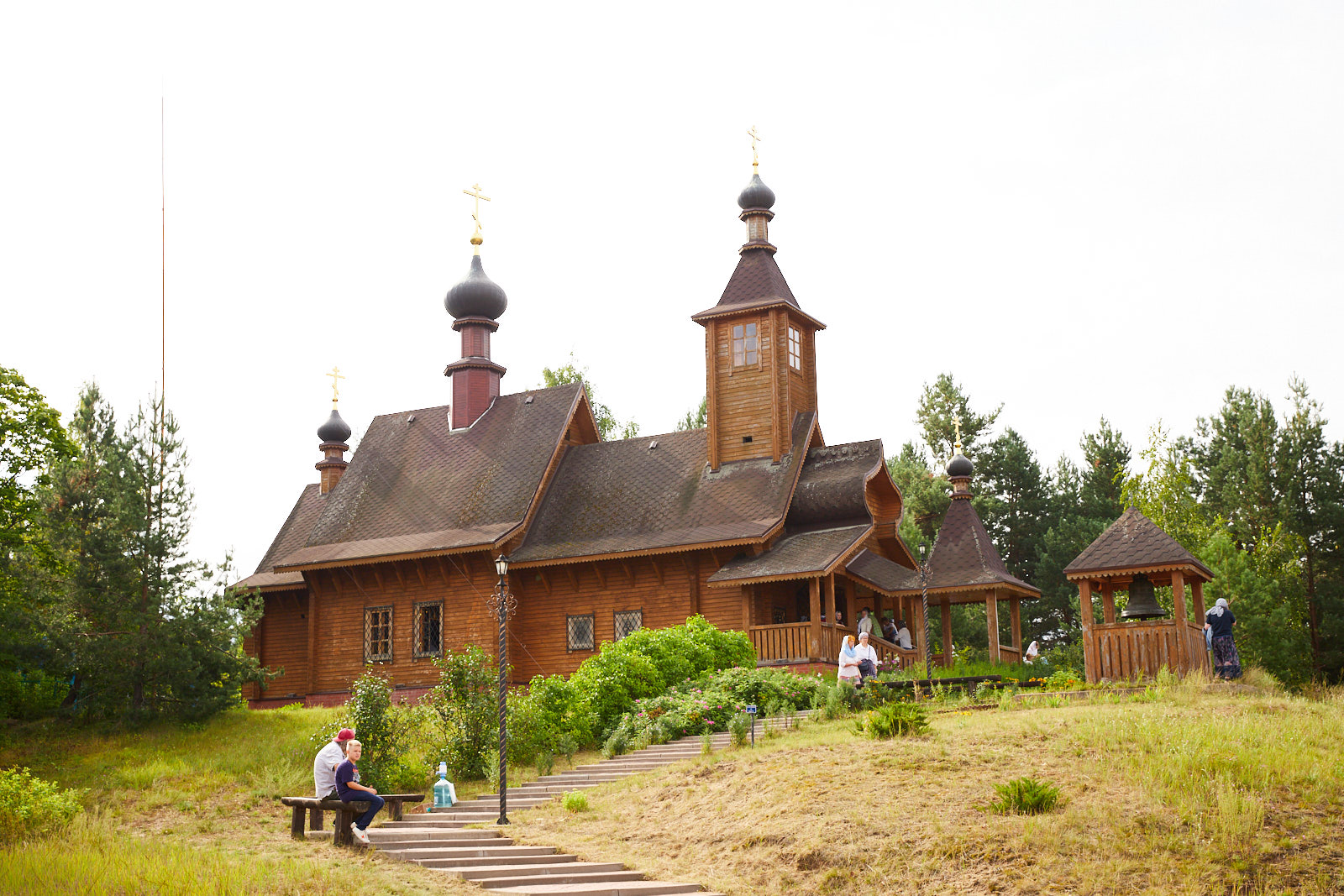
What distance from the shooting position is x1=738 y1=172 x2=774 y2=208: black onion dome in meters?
31.4

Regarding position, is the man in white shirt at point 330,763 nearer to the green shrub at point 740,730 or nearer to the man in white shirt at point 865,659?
the green shrub at point 740,730

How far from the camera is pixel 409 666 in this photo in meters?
30.0

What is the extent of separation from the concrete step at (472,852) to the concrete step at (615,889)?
1392 millimetres

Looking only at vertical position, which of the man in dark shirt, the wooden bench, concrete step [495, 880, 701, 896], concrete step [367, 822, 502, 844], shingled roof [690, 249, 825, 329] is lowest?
concrete step [495, 880, 701, 896]

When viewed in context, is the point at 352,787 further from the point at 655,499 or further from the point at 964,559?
the point at 964,559

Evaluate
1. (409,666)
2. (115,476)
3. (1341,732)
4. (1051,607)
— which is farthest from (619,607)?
(1051,607)

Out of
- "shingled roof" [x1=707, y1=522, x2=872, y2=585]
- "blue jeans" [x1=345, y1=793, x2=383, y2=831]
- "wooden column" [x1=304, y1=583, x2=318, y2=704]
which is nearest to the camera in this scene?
"blue jeans" [x1=345, y1=793, x2=383, y2=831]

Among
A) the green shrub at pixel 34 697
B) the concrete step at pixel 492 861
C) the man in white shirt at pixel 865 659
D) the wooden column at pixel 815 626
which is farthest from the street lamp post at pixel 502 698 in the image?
the green shrub at pixel 34 697

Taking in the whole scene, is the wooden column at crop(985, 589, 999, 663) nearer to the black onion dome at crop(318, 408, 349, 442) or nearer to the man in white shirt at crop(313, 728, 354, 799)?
the man in white shirt at crop(313, 728, 354, 799)

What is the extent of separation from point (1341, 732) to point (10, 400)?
2570cm

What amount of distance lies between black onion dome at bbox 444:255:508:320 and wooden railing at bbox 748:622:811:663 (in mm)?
12955

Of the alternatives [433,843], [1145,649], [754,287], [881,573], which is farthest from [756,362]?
[433,843]

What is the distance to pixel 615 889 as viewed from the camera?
1277 centimetres

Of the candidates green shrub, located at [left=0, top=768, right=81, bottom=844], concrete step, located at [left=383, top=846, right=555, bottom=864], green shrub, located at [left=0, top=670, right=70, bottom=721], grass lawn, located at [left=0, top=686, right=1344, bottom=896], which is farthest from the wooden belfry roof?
green shrub, located at [left=0, top=670, right=70, bottom=721]
